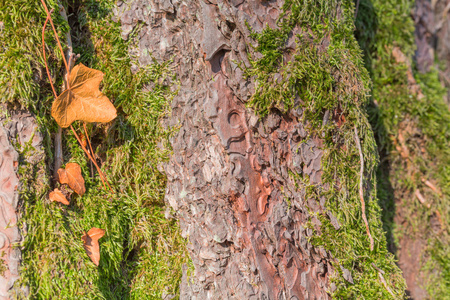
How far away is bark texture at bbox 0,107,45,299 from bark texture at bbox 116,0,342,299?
59cm

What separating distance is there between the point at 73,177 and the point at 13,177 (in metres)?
0.22

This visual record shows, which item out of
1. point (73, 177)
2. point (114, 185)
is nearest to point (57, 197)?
point (73, 177)

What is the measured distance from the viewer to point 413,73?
6.68 ft

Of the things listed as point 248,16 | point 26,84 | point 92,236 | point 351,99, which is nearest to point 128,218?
point 92,236

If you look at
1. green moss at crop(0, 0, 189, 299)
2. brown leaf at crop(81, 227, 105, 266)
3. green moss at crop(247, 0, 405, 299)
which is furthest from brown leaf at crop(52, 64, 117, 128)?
green moss at crop(247, 0, 405, 299)

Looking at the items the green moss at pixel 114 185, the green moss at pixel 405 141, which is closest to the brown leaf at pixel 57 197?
the green moss at pixel 114 185

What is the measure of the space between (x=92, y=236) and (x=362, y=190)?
1.25m

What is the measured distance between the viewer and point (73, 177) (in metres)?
1.35

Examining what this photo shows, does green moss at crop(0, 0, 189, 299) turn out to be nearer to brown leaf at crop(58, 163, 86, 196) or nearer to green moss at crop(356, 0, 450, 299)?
brown leaf at crop(58, 163, 86, 196)

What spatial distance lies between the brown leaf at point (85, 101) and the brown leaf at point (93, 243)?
48 cm

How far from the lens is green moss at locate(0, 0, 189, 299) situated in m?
1.31

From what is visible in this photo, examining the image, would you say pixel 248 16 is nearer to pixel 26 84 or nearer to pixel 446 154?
pixel 26 84

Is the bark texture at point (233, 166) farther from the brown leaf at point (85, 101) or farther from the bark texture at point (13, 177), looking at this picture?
the bark texture at point (13, 177)

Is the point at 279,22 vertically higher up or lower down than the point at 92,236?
higher up
